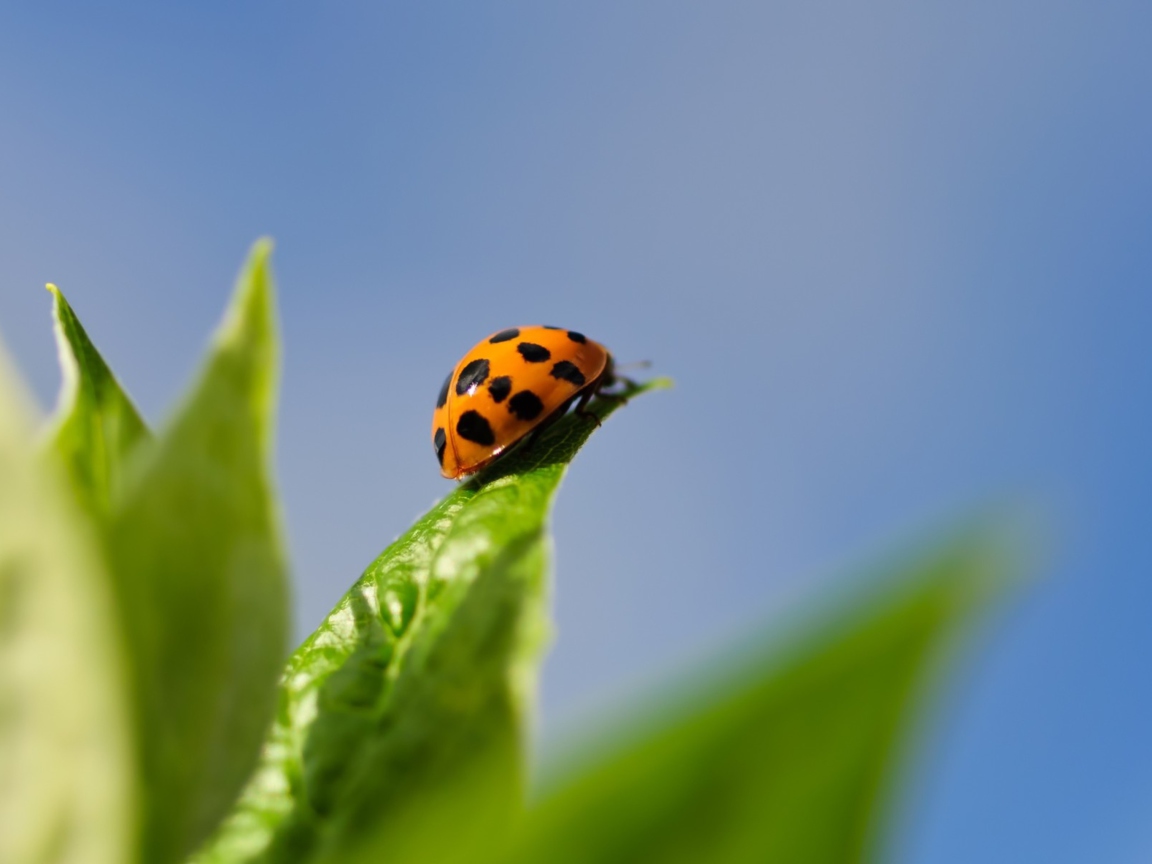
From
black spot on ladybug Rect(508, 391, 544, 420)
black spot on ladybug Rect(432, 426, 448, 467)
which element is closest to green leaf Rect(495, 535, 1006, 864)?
black spot on ladybug Rect(508, 391, 544, 420)

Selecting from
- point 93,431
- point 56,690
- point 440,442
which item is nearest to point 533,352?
point 440,442

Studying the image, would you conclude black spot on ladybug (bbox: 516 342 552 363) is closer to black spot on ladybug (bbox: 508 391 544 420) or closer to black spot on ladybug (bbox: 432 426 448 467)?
black spot on ladybug (bbox: 508 391 544 420)

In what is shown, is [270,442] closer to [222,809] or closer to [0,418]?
[0,418]

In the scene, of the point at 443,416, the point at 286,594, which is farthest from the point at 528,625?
the point at 443,416

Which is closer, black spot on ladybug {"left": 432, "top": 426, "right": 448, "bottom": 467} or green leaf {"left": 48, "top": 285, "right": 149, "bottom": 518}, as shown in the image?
green leaf {"left": 48, "top": 285, "right": 149, "bottom": 518}

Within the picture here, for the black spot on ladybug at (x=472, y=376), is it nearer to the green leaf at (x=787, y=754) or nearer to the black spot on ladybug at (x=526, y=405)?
the black spot on ladybug at (x=526, y=405)

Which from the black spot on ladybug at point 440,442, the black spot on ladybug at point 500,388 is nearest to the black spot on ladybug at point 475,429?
Result: the black spot on ladybug at point 500,388

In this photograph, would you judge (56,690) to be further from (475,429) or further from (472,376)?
(472,376)
